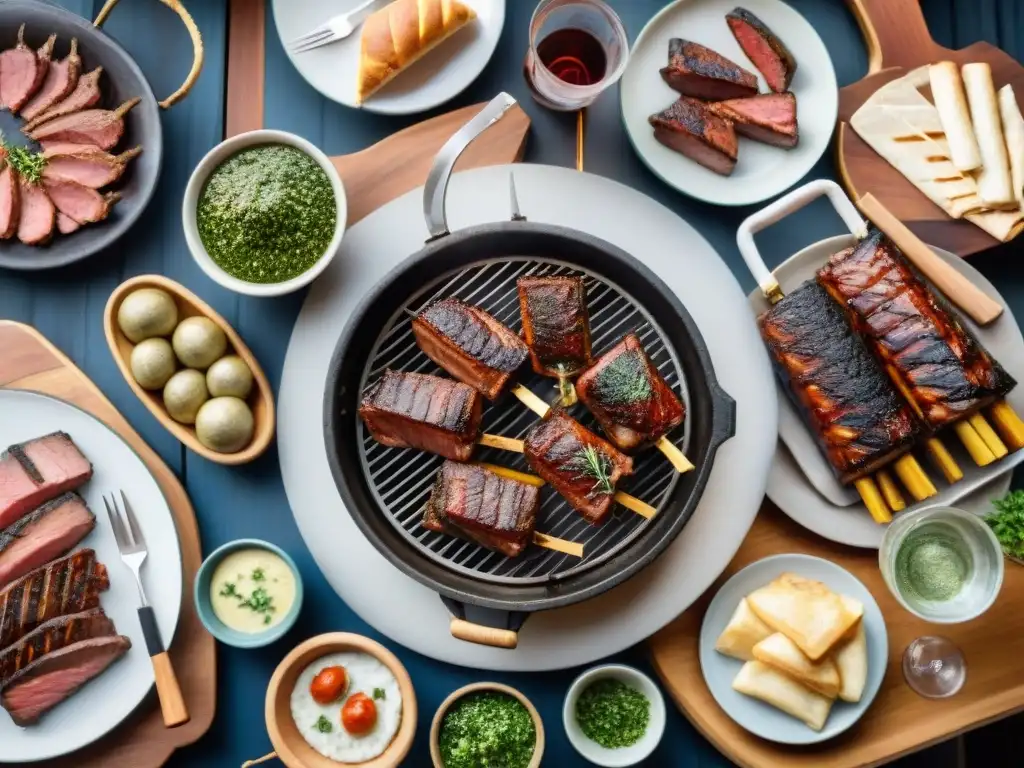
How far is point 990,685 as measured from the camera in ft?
10.9

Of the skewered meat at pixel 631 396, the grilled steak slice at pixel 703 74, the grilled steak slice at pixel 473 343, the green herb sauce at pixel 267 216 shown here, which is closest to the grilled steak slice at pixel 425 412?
the grilled steak slice at pixel 473 343

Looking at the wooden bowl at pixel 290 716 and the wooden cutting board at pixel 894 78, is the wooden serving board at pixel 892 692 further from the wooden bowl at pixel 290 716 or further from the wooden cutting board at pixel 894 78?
the wooden cutting board at pixel 894 78

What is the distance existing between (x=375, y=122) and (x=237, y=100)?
0.56 metres

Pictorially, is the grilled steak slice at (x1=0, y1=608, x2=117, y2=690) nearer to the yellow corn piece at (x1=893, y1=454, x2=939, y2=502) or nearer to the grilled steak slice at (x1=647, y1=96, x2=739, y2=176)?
the grilled steak slice at (x1=647, y1=96, x2=739, y2=176)

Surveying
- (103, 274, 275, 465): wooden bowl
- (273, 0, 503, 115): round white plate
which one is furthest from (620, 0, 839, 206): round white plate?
(103, 274, 275, 465): wooden bowl

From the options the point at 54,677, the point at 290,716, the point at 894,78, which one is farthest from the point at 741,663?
the point at 54,677

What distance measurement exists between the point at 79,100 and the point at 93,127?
134 millimetres

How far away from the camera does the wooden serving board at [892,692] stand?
329 centimetres

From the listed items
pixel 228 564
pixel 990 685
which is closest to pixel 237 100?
pixel 228 564

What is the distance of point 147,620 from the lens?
10.5 feet

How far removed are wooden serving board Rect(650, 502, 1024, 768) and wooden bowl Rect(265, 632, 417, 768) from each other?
929 mm

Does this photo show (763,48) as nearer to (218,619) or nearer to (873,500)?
(873,500)

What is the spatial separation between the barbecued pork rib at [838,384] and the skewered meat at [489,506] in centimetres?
108

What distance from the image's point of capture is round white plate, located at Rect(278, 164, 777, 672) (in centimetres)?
327
